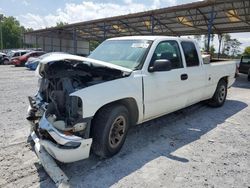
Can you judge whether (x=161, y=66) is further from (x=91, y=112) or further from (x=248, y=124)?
(x=248, y=124)

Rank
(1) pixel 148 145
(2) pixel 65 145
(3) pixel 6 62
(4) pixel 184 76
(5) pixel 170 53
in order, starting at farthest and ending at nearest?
1. (3) pixel 6 62
2. (4) pixel 184 76
3. (5) pixel 170 53
4. (1) pixel 148 145
5. (2) pixel 65 145

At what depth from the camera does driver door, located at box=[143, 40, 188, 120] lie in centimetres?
402

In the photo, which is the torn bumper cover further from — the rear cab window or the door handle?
the rear cab window

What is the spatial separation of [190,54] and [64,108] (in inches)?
125

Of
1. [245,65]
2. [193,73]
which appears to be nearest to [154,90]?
[193,73]

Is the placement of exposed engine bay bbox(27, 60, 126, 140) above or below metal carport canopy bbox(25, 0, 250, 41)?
below

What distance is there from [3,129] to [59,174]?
245 centimetres

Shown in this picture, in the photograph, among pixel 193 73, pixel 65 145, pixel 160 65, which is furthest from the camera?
pixel 193 73

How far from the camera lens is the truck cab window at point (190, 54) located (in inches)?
198

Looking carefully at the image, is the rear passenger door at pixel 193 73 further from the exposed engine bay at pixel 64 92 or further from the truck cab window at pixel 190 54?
the exposed engine bay at pixel 64 92

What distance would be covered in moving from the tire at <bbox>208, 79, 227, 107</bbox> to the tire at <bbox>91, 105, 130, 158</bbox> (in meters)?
3.83

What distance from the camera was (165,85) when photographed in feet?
14.1

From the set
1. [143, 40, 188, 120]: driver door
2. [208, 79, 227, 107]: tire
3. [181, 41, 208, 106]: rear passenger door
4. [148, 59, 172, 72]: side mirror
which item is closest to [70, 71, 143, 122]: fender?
[143, 40, 188, 120]: driver door

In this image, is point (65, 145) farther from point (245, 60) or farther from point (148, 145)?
point (245, 60)
